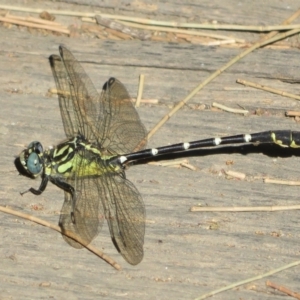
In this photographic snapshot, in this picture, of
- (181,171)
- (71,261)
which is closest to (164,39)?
(181,171)

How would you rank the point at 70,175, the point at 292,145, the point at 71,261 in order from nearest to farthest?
the point at 71,261 < the point at 292,145 < the point at 70,175

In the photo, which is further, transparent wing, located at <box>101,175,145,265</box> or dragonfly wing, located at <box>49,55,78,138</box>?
dragonfly wing, located at <box>49,55,78,138</box>

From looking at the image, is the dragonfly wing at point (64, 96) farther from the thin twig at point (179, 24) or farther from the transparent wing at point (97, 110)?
the thin twig at point (179, 24)

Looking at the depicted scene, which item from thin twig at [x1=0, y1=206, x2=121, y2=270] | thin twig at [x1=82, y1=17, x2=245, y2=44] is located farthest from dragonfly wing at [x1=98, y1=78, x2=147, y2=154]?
thin twig at [x1=0, y1=206, x2=121, y2=270]

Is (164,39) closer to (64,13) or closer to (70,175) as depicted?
(64,13)

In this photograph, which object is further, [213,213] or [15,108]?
[15,108]

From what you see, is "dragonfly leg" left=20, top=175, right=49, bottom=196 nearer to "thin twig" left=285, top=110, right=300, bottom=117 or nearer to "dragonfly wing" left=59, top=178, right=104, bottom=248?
"dragonfly wing" left=59, top=178, right=104, bottom=248
